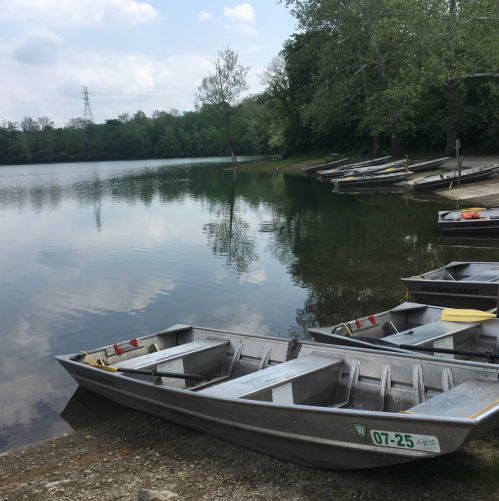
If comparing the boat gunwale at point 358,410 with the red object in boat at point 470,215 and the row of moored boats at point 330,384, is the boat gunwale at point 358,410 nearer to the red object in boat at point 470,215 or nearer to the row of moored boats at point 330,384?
the row of moored boats at point 330,384

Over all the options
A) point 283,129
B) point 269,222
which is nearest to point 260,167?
point 283,129

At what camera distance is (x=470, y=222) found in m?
18.4

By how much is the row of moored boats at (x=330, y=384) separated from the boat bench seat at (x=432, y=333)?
0.06ft

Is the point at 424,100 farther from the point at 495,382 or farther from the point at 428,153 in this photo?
the point at 495,382

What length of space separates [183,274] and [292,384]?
31.6 feet

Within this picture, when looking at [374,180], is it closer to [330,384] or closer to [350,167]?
[350,167]

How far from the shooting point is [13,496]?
5.81 metres

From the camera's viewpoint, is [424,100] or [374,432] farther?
[424,100]

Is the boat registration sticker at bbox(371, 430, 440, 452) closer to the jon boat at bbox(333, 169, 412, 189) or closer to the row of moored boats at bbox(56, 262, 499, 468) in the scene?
the row of moored boats at bbox(56, 262, 499, 468)

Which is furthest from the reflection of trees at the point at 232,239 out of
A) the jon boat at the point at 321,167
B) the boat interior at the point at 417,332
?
the jon boat at the point at 321,167

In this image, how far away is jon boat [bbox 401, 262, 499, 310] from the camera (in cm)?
1066

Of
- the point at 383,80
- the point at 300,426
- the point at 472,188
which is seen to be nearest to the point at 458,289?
the point at 300,426

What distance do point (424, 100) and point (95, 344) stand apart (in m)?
42.4

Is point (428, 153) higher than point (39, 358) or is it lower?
higher
